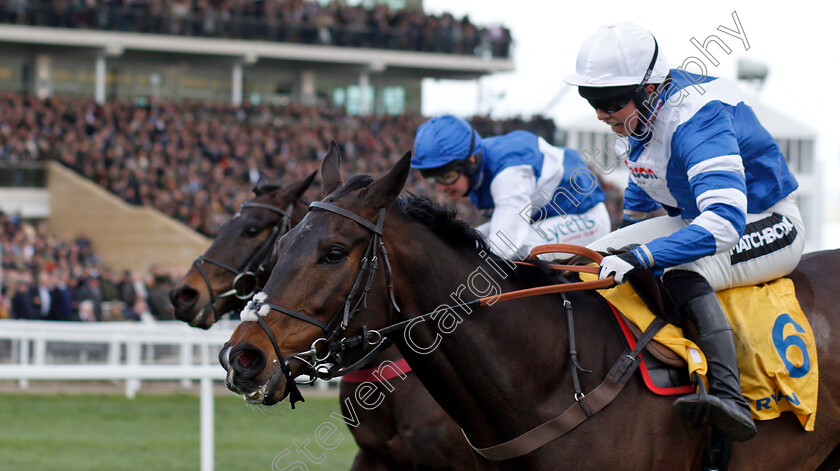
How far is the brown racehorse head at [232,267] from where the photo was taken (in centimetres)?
430

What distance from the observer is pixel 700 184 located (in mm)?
2562

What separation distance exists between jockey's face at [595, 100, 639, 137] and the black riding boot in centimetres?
57

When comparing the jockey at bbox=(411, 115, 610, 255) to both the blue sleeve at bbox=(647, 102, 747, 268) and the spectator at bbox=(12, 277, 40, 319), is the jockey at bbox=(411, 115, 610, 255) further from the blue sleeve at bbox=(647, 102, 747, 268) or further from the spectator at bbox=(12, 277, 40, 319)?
the spectator at bbox=(12, 277, 40, 319)

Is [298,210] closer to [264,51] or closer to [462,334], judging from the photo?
[462,334]

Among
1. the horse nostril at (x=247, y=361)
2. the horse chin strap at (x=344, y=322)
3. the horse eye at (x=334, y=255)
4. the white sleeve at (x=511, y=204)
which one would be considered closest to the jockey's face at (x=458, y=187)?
the white sleeve at (x=511, y=204)

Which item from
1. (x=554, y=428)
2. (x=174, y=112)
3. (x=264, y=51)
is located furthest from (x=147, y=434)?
(x=264, y=51)

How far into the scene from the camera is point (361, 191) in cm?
249

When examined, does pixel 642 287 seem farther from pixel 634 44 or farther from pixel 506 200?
pixel 506 200

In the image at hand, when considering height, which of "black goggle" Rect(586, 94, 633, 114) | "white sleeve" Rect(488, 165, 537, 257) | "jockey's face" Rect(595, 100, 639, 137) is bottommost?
"white sleeve" Rect(488, 165, 537, 257)

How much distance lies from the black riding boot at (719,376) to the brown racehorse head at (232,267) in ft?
7.00

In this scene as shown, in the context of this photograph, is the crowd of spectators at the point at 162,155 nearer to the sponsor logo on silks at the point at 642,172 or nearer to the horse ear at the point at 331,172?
the horse ear at the point at 331,172

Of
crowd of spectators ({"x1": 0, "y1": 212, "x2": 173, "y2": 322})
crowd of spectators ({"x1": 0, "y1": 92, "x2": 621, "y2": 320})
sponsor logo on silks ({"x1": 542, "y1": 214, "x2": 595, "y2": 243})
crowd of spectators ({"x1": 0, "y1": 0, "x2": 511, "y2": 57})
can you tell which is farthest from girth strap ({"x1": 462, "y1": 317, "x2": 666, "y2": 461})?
crowd of spectators ({"x1": 0, "y1": 0, "x2": 511, "y2": 57})

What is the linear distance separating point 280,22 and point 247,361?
84.9 ft

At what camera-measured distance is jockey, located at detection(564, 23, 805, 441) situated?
8.32 ft
